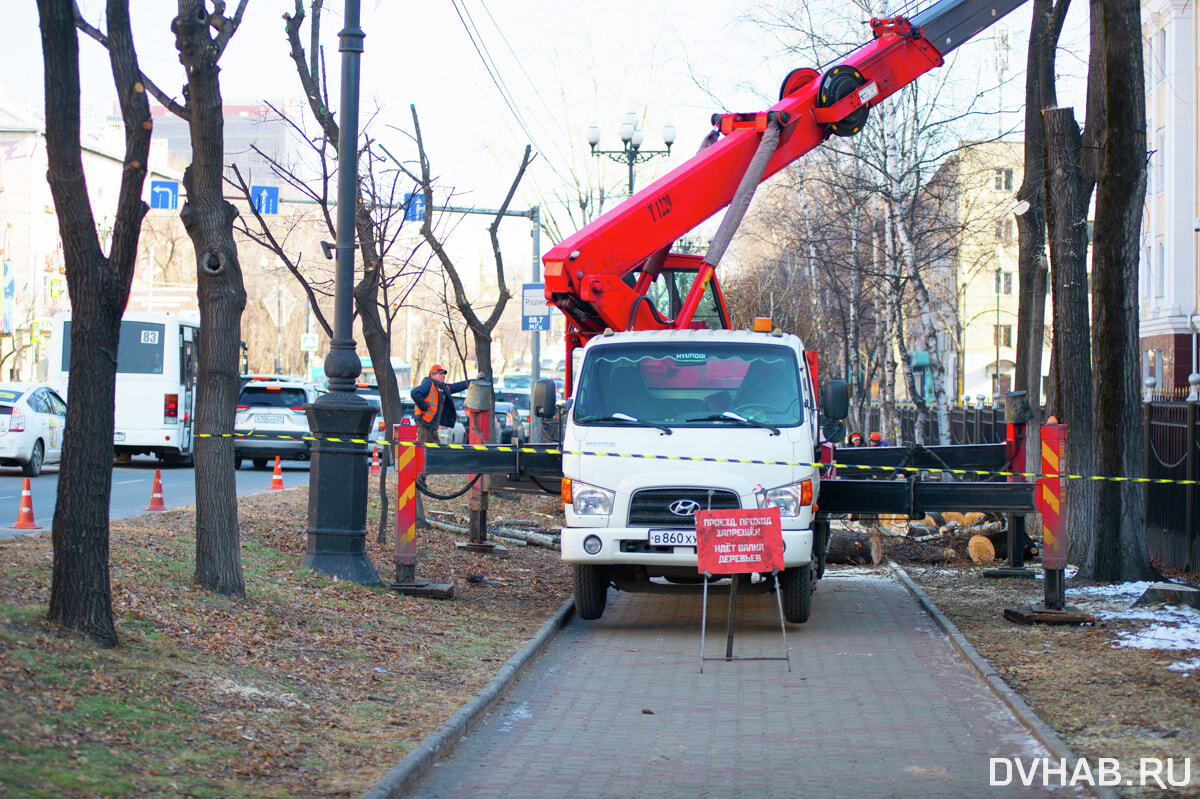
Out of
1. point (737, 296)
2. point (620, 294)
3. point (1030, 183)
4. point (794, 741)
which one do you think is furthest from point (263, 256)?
point (794, 741)

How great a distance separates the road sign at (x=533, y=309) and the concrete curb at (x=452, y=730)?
15123 mm

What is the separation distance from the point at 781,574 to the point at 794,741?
11.9ft

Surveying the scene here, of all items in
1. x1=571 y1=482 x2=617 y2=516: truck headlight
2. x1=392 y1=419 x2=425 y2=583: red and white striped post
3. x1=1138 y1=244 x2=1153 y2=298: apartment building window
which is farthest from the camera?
x1=1138 y1=244 x2=1153 y2=298: apartment building window

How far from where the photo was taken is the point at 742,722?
7.80 metres

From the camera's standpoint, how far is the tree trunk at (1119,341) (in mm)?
12867

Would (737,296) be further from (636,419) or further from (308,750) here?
(308,750)

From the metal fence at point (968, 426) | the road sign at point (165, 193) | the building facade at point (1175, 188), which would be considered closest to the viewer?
the metal fence at point (968, 426)

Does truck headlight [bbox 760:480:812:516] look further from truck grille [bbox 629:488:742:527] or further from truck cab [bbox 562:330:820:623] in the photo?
truck grille [bbox 629:488:742:527]

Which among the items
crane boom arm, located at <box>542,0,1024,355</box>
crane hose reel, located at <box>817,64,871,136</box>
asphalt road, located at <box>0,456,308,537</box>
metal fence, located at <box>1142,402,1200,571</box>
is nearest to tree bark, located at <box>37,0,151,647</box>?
crane boom arm, located at <box>542,0,1024,355</box>

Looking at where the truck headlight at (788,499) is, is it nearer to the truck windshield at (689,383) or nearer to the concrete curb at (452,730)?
the truck windshield at (689,383)

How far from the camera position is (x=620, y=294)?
12609mm

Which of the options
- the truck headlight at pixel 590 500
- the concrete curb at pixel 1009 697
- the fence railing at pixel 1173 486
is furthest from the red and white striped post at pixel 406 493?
the fence railing at pixel 1173 486

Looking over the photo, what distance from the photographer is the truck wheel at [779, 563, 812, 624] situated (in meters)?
10.8

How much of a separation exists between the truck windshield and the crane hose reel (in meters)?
3.96
